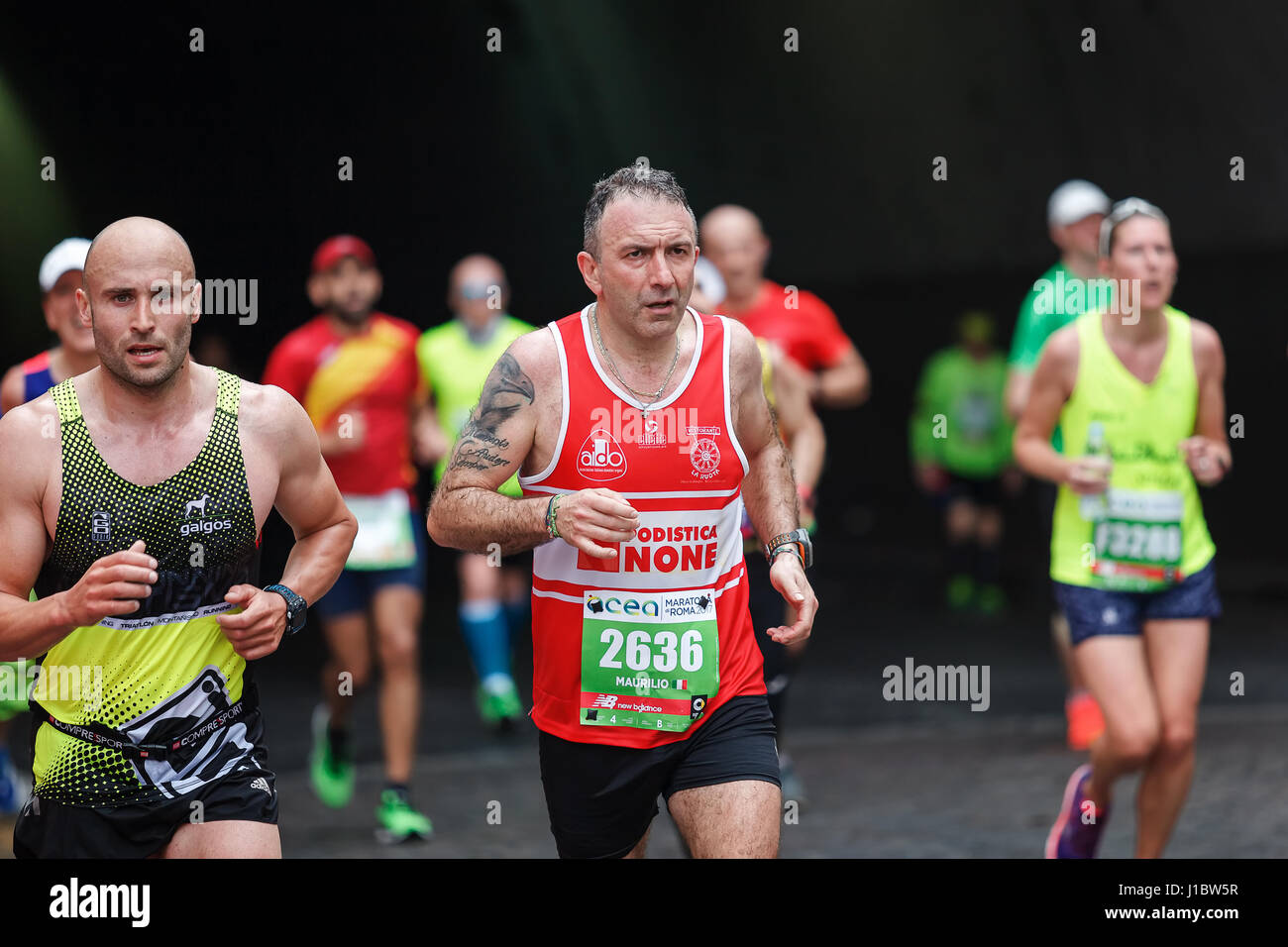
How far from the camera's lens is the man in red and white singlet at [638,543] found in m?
3.91

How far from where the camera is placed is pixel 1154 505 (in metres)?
5.45

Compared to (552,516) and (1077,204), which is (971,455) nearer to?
(1077,204)

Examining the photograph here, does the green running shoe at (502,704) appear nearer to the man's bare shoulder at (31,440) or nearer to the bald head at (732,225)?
the bald head at (732,225)

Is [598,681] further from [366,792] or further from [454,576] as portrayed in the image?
[454,576]

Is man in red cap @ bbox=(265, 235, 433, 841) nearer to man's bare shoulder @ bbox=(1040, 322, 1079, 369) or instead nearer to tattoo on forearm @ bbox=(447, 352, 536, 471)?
man's bare shoulder @ bbox=(1040, 322, 1079, 369)

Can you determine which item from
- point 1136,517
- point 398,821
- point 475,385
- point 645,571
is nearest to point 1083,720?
point 1136,517

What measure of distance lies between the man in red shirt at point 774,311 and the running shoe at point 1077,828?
2168mm

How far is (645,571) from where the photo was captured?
398 cm

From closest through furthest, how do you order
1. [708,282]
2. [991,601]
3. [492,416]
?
[492,416] → [708,282] → [991,601]

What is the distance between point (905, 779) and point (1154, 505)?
2.64 metres

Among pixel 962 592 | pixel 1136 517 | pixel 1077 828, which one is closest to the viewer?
pixel 1136 517

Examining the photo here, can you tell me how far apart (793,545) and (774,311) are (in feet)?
10.3

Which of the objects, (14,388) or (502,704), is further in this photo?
(502,704)

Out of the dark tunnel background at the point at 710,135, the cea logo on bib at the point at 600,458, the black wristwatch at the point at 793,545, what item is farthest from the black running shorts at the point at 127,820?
the dark tunnel background at the point at 710,135
